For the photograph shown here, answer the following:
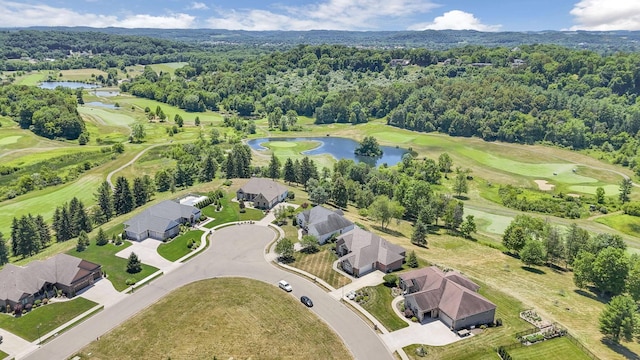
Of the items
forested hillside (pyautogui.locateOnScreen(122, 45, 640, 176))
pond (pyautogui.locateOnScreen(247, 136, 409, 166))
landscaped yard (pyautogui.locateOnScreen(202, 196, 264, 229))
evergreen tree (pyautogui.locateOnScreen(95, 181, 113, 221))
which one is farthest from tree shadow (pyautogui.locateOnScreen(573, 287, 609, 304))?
forested hillside (pyautogui.locateOnScreen(122, 45, 640, 176))

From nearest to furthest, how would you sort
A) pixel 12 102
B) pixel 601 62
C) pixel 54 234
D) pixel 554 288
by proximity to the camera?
pixel 554 288
pixel 54 234
pixel 12 102
pixel 601 62

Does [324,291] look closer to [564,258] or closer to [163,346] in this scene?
[163,346]

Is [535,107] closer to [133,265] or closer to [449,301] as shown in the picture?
[449,301]

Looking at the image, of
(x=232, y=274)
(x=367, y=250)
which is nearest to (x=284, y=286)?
(x=232, y=274)

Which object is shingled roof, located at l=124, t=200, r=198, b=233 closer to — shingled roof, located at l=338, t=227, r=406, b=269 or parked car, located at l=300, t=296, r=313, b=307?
shingled roof, located at l=338, t=227, r=406, b=269

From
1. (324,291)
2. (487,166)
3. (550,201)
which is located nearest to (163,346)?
(324,291)

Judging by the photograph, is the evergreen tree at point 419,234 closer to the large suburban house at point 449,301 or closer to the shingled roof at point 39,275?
the large suburban house at point 449,301

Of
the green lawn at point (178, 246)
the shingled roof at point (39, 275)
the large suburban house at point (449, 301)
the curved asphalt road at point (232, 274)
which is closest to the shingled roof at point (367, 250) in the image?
the large suburban house at point (449, 301)
